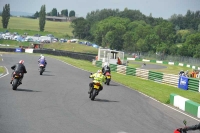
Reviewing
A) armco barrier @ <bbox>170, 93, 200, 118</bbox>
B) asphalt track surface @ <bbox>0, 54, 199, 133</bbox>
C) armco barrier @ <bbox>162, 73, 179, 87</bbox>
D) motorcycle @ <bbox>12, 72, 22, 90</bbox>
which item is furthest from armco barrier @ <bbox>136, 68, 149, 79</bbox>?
motorcycle @ <bbox>12, 72, 22, 90</bbox>

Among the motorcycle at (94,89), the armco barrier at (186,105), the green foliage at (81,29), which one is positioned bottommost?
the armco barrier at (186,105)

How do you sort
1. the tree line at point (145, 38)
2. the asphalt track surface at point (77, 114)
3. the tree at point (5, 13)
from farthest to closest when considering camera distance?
the tree at point (5, 13)
the tree line at point (145, 38)
the asphalt track surface at point (77, 114)

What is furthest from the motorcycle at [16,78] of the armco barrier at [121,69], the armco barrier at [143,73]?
the armco barrier at [121,69]

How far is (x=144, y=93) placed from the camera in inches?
1102

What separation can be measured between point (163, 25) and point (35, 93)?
429 feet

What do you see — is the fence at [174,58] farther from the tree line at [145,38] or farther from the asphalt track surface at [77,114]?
the asphalt track surface at [77,114]

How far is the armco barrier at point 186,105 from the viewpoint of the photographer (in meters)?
19.5

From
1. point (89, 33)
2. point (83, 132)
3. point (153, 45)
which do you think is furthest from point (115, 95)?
point (89, 33)

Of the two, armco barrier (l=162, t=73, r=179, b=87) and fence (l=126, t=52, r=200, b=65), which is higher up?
armco barrier (l=162, t=73, r=179, b=87)

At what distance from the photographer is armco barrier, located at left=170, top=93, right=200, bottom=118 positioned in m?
19.5

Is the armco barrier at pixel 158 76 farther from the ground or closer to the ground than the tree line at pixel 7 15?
closer to the ground

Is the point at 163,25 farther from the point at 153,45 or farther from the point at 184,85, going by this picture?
the point at 184,85

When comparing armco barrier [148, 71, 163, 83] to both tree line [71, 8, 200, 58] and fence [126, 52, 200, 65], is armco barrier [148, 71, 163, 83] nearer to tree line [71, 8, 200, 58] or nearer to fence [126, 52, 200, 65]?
fence [126, 52, 200, 65]

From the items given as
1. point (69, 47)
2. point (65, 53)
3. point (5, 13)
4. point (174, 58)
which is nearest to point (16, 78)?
point (65, 53)
